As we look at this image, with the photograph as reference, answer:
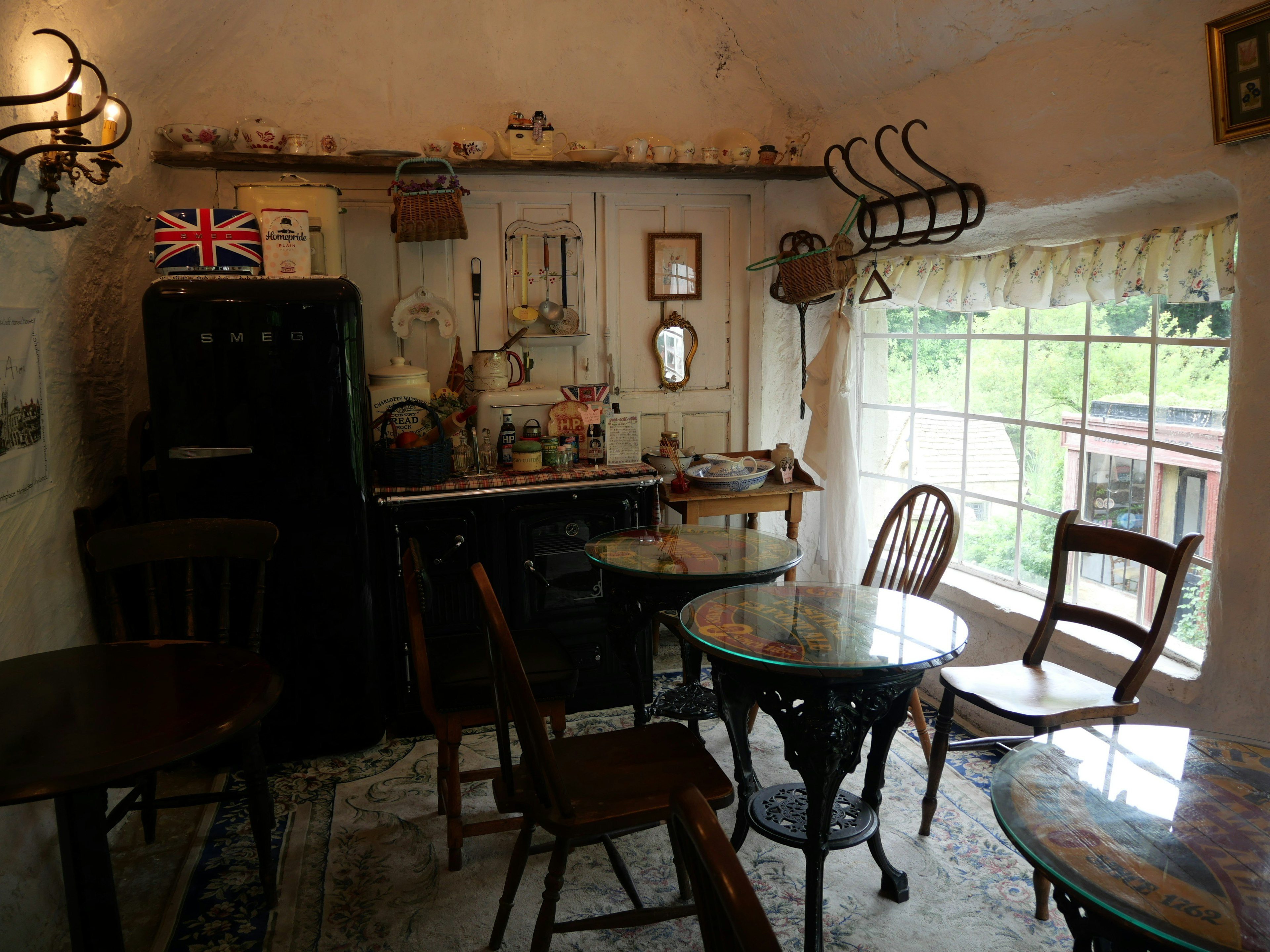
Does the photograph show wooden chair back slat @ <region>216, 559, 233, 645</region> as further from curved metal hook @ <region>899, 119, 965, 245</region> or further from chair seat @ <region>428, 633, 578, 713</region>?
curved metal hook @ <region>899, 119, 965, 245</region>

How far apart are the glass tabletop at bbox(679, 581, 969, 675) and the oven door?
1074 millimetres

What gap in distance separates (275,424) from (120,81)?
133cm

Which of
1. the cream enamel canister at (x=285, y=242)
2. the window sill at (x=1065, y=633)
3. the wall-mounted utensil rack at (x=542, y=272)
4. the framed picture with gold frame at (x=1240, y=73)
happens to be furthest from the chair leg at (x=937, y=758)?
the cream enamel canister at (x=285, y=242)

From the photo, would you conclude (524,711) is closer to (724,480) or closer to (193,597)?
(193,597)

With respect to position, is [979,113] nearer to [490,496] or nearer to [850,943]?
[490,496]

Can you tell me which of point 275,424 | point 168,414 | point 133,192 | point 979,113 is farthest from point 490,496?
point 979,113

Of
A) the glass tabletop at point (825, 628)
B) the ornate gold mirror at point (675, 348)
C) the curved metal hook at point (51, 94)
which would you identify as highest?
the curved metal hook at point (51, 94)

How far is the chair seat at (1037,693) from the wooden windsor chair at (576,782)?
866 mm

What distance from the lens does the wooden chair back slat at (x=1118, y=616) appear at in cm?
233

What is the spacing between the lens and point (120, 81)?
123 inches

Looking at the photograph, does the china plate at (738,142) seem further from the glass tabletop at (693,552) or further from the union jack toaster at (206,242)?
the union jack toaster at (206,242)


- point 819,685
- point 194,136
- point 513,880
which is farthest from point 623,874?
point 194,136

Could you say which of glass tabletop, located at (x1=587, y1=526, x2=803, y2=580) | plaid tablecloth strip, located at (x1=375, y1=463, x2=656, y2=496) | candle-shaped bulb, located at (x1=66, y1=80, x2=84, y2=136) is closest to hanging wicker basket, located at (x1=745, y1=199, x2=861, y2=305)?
plaid tablecloth strip, located at (x1=375, y1=463, x2=656, y2=496)

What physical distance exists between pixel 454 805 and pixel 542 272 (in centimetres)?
235
